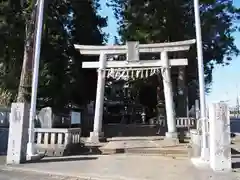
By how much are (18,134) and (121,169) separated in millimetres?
3665

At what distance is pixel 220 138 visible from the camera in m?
10.0

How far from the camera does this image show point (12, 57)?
25.1 metres

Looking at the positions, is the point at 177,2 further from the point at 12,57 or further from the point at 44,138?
the point at 44,138

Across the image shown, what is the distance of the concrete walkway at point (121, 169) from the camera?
9031 millimetres

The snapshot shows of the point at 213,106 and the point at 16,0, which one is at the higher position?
the point at 16,0

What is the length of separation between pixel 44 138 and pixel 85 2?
15.8 meters

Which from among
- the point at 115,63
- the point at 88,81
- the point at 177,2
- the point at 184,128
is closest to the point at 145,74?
the point at 115,63

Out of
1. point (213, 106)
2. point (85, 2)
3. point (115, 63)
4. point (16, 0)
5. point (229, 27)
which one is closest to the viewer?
point (213, 106)

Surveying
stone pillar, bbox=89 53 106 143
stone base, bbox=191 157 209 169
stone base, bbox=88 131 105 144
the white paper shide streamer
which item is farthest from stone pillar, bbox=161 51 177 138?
stone base, bbox=191 157 209 169

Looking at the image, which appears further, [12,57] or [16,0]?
[12,57]

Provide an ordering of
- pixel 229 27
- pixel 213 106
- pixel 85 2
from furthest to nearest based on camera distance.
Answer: pixel 229 27 → pixel 85 2 → pixel 213 106

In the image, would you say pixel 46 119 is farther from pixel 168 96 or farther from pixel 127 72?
pixel 168 96

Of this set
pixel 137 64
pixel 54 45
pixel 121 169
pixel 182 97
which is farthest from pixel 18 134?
pixel 182 97

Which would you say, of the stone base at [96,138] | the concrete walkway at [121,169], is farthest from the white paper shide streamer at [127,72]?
the concrete walkway at [121,169]
